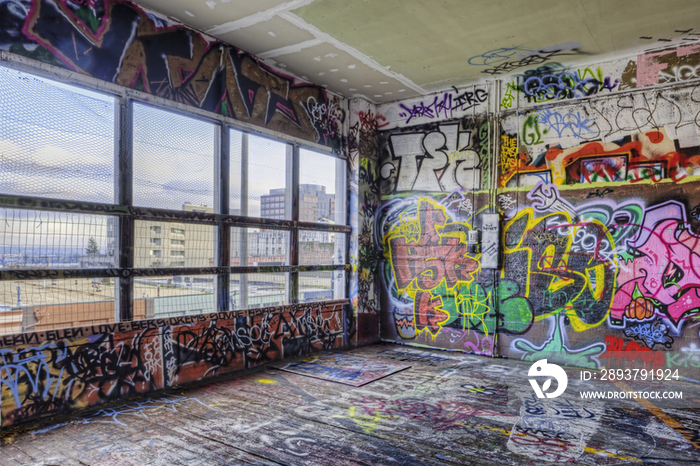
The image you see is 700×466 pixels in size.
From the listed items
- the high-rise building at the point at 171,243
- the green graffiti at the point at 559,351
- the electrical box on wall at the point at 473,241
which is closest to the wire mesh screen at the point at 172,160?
the high-rise building at the point at 171,243

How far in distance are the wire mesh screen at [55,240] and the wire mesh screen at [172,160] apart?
1.52 feet

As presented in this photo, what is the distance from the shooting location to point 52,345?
3590 millimetres

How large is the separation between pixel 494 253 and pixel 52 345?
4916mm

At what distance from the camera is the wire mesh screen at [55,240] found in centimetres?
346

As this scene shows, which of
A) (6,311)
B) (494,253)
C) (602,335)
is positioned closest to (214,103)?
(6,311)

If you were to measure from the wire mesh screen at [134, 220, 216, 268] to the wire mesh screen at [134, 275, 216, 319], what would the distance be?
0.50 ft

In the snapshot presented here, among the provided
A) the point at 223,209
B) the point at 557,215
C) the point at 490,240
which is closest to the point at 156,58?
the point at 223,209

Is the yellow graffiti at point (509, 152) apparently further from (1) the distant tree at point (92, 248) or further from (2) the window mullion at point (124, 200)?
(1) the distant tree at point (92, 248)

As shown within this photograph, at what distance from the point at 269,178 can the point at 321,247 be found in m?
1.32

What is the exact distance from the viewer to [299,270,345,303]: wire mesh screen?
6.01m

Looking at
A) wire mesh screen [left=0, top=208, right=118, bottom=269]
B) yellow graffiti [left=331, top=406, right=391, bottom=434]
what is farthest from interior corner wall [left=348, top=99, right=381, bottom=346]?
wire mesh screen [left=0, top=208, right=118, bottom=269]

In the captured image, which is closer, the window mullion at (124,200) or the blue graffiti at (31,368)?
the blue graffiti at (31,368)

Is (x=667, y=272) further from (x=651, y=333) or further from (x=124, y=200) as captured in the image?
(x=124, y=200)

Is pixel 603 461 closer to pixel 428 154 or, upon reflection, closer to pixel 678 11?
pixel 678 11
